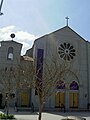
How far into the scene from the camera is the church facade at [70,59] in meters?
41.5

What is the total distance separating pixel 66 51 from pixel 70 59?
1.60 m

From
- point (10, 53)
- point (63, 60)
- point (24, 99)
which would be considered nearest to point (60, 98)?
point (24, 99)

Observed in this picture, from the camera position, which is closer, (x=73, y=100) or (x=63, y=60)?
(x=73, y=100)

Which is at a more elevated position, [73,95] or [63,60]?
[63,60]

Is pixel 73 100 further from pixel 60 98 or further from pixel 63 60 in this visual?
pixel 63 60

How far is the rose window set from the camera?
43.1 metres

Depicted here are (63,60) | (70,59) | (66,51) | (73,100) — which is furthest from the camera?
(66,51)

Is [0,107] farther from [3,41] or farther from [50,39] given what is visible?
[50,39]

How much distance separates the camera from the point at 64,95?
41.8 meters

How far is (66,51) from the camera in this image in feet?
142

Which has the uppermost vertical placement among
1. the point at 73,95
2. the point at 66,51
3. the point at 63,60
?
Result: the point at 66,51

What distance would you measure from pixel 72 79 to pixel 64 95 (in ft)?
10.5

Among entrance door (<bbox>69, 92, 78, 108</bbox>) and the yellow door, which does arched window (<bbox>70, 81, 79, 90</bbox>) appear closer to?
entrance door (<bbox>69, 92, 78, 108</bbox>)

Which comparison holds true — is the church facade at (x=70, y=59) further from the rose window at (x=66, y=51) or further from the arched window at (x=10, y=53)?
the arched window at (x=10, y=53)
